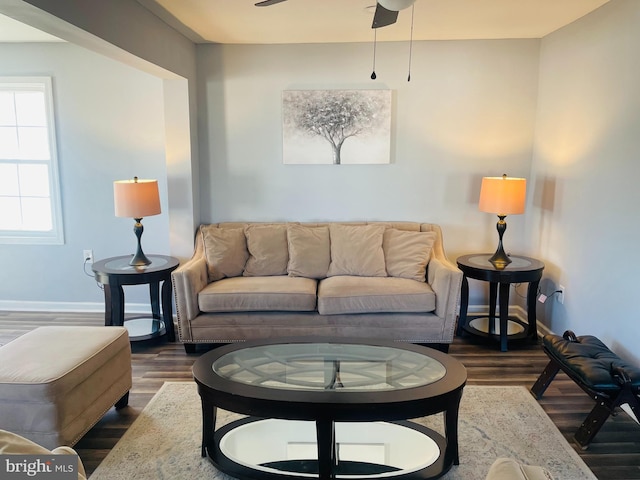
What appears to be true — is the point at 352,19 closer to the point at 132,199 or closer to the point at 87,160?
the point at 132,199

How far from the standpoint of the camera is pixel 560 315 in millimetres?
3766

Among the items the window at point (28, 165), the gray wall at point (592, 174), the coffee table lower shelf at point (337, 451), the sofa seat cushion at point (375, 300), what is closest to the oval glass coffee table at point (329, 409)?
the coffee table lower shelf at point (337, 451)

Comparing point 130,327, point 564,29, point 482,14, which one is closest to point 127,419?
point 130,327

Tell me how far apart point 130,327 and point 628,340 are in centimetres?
360

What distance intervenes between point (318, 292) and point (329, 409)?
1.66 metres

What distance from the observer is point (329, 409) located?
6.64 ft

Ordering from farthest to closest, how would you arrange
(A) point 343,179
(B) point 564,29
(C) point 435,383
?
(A) point 343,179 < (B) point 564,29 < (C) point 435,383

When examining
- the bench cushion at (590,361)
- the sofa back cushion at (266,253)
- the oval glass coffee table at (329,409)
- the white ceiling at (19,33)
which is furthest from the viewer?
the sofa back cushion at (266,253)

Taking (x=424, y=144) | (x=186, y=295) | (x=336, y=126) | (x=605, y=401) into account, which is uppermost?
(x=336, y=126)

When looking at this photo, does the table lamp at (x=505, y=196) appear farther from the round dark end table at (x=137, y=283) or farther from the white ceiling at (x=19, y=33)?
the white ceiling at (x=19, y=33)

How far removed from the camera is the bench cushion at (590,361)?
7.88 feet

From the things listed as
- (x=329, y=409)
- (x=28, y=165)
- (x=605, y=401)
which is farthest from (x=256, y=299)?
(x=28, y=165)

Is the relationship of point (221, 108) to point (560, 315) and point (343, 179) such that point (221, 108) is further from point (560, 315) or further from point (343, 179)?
point (560, 315)

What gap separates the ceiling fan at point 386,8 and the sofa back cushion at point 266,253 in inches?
75.5
